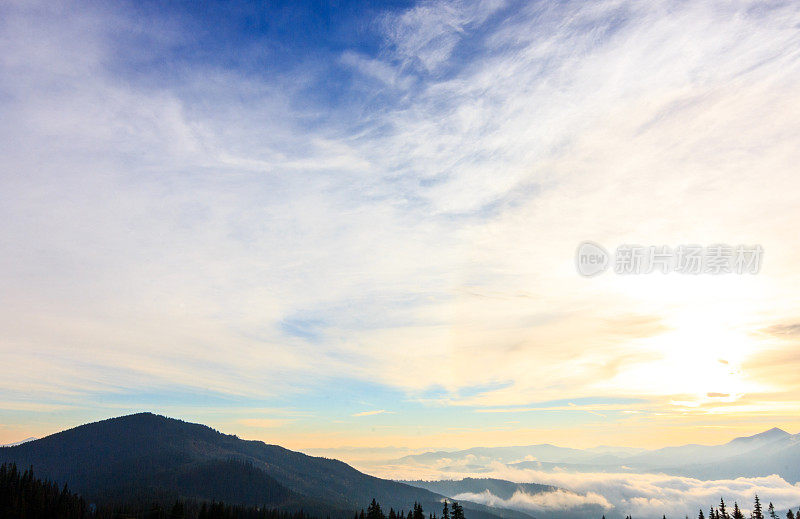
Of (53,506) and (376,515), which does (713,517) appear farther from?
(53,506)

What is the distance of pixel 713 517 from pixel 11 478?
274m

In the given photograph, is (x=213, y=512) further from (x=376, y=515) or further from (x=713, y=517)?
(x=713, y=517)

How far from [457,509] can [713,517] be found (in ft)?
376

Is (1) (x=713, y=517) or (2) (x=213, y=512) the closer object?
(2) (x=213, y=512)

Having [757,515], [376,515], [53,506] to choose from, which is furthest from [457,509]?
[53,506]

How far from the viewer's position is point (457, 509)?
93.0 m

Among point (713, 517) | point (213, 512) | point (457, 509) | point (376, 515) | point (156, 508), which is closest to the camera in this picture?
point (457, 509)

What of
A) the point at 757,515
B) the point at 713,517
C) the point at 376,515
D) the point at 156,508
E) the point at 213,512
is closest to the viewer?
the point at 376,515

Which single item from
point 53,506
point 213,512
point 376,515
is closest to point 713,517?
point 376,515

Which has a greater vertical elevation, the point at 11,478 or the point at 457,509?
the point at 457,509

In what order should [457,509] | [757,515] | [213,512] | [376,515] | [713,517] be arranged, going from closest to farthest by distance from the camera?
1. [457,509]
2. [376,515]
3. [757,515]
4. [213,512]
5. [713,517]

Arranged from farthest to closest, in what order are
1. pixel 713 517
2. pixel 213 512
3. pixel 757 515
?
pixel 713 517 → pixel 213 512 → pixel 757 515

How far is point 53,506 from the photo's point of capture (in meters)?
184

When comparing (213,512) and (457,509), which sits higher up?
A: (457,509)
